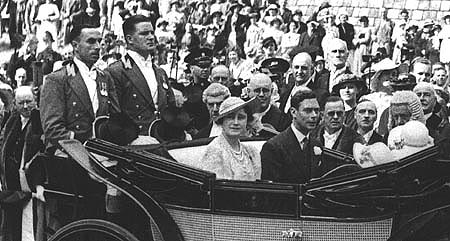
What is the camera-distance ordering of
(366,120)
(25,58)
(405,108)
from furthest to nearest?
(25,58) < (366,120) < (405,108)

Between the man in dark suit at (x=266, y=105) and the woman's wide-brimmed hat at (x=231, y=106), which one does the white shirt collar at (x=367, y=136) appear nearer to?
the man in dark suit at (x=266, y=105)

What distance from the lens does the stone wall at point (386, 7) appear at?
1244 inches

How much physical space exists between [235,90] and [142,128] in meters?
4.76

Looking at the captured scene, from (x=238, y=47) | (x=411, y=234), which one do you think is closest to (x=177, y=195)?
(x=411, y=234)

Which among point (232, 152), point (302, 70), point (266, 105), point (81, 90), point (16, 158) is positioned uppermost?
point (81, 90)

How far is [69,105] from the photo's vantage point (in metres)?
11.4

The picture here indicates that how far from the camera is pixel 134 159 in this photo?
9.99 metres

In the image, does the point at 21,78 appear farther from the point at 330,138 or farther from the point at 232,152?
the point at 232,152

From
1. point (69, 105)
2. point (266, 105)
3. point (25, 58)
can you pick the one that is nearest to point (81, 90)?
point (69, 105)

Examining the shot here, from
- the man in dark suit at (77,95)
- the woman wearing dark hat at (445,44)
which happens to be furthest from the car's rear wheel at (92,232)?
the woman wearing dark hat at (445,44)

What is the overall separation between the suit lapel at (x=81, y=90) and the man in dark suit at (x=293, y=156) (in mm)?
1797

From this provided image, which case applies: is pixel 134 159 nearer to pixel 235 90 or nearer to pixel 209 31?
pixel 235 90

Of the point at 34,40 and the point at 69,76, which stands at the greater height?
the point at 69,76

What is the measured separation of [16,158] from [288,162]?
3089 millimetres
